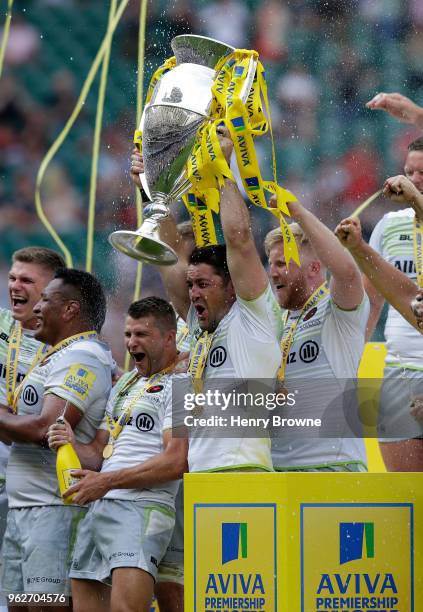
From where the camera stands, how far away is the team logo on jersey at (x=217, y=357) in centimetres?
387

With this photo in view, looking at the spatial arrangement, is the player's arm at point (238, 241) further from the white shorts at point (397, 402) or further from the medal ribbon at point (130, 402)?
the white shorts at point (397, 402)

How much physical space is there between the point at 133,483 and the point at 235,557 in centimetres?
86

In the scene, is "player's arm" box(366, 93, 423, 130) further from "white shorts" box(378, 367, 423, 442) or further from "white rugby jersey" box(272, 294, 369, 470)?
"white shorts" box(378, 367, 423, 442)

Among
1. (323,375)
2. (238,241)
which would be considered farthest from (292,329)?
(238,241)

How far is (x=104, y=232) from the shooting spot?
18.1 ft

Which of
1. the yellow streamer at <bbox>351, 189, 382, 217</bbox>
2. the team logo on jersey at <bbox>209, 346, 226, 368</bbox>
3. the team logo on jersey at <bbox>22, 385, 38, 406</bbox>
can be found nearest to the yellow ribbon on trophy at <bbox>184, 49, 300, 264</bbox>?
the team logo on jersey at <bbox>209, 346, 226, 368</bbox>

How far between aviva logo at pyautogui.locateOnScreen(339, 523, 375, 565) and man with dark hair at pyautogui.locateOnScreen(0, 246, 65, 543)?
1742 mm

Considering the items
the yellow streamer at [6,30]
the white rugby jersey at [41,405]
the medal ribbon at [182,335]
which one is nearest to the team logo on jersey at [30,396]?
the white rugby jersey at [41,405]

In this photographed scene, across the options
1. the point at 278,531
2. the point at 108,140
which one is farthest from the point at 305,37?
the point at 278,531

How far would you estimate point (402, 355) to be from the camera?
4.22 metres

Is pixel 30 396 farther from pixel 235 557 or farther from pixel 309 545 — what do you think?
pixel 309 545

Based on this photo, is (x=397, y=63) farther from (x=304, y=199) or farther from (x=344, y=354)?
(x=344, y=354)

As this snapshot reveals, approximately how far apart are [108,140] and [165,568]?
2.24 metres

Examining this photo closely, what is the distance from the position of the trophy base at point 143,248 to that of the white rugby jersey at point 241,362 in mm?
437
